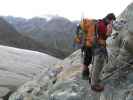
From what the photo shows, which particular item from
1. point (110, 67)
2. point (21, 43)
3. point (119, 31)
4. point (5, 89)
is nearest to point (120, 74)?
point (110, 67)

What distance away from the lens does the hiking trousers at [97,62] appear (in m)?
10.6

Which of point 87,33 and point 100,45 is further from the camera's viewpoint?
point 87,33

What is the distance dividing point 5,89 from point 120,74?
8738mm

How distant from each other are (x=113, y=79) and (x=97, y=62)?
3.56ft

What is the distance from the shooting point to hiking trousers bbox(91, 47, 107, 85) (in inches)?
416

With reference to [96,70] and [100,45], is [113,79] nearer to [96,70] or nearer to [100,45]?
[96,70]

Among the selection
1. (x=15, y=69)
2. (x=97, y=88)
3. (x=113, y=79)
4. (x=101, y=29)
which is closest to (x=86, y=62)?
(x=113, y=79)

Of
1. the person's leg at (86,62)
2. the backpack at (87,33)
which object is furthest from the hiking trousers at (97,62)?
the person's leg at (86,62)

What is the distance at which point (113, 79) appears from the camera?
11.4 m

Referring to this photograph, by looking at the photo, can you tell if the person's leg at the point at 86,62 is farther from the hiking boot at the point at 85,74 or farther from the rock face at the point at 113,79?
the rock face at the point at 113,79

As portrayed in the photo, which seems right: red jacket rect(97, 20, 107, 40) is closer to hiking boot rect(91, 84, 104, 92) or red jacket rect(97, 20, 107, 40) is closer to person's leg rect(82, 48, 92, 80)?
person's leg rect(82, 48, 92, 80)

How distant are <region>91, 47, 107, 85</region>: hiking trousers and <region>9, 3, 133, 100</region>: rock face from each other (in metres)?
0.63

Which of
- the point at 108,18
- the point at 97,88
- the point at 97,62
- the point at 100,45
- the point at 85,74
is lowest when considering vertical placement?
the point at 97,88

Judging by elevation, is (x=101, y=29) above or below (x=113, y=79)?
above
